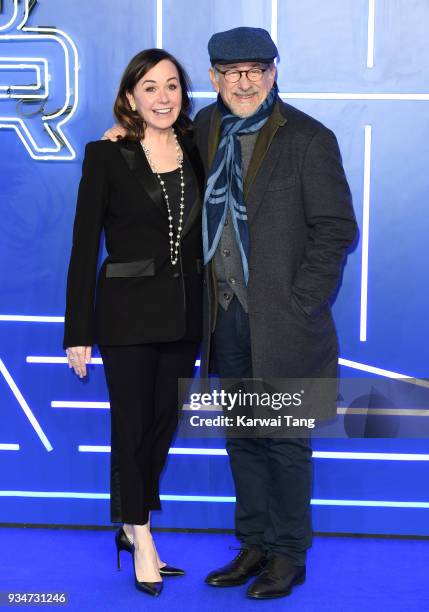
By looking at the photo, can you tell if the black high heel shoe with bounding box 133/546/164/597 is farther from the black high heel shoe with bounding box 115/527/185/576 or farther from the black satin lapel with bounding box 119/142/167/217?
the black satin lapel with bounding box 119/142/167/217

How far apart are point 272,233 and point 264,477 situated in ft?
2.64

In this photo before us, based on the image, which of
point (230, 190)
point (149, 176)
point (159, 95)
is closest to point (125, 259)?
point (149, 176)

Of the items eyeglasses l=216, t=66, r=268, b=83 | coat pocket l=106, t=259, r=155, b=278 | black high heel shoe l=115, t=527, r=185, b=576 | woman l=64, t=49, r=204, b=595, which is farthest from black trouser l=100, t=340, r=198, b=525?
eyeglasses l=216, t=66, r=268, b=83

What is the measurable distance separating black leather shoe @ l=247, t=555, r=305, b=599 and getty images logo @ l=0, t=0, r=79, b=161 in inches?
64.2

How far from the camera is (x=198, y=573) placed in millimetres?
2953

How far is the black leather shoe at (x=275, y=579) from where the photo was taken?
8.95 feet

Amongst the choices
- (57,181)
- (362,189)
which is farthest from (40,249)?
(362,189)

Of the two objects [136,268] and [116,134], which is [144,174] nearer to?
[116,134]

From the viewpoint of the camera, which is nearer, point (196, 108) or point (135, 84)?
point (135, 84)

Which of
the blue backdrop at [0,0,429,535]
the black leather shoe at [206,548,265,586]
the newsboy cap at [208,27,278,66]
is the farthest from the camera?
the blue backdrop at [0,0,429,535]

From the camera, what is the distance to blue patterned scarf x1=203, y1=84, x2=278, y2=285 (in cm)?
263

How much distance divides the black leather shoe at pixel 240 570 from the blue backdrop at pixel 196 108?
50 centimetres

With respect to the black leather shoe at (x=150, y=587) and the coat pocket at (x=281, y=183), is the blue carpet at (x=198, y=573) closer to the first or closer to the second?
the black leather shoe at (x=150, y=587)

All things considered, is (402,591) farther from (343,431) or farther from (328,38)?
(328,38)
